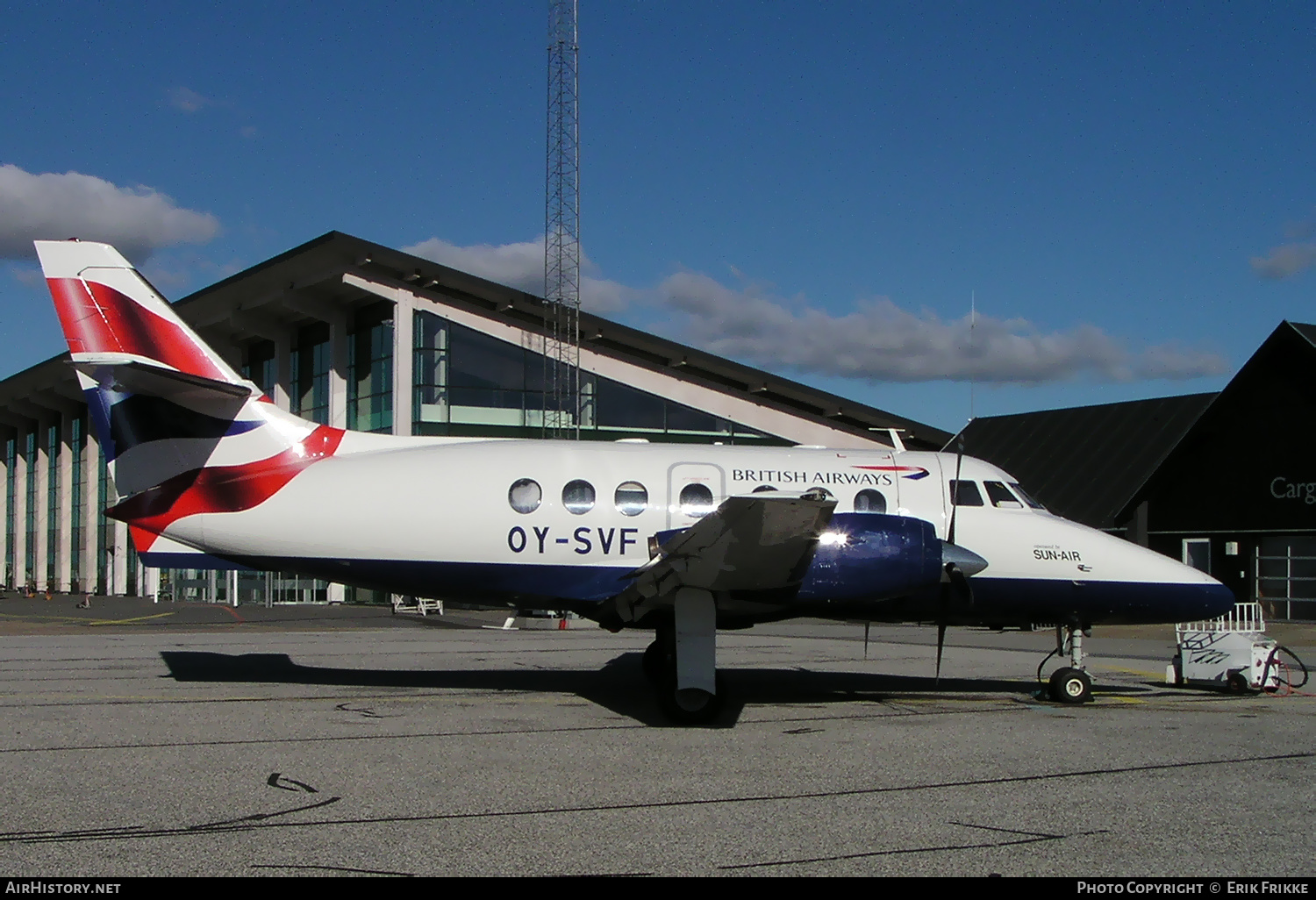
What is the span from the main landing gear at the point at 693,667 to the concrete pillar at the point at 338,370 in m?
31.8

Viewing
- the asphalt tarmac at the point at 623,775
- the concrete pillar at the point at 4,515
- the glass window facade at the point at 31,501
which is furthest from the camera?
the concrete pillar at the point at 4,515

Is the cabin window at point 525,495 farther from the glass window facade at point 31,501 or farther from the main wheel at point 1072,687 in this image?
the glass window facade at point 31,501

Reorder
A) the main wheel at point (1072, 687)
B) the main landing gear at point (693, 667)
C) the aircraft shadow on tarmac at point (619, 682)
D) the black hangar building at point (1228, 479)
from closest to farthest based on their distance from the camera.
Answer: the main landing gear at point (693, 667)
the main wheel at point (1072, 687)
the aircraft shadow on tarmac at point (619, 682)
the black hangar building at point (1228, 479)

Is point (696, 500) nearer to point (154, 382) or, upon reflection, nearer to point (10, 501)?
point (154, 382)

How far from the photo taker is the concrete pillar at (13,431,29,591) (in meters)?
71.9

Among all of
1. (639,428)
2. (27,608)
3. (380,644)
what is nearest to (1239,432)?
(639,428)

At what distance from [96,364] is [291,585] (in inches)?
1350

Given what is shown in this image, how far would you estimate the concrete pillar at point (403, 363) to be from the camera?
1467 inches

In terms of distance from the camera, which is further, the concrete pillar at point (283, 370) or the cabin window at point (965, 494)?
the concrete pillar at point (283, 370)

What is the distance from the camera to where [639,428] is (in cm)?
3875

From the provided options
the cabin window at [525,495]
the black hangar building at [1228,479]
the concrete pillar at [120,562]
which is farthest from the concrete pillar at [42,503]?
the cabin window at [525,495]

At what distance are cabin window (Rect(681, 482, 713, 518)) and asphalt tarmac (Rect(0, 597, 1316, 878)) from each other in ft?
7.72

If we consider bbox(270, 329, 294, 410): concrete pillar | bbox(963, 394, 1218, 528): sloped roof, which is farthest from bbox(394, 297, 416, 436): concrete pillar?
Answer: bbox(963, 394, 1218, 528): sloped roof
